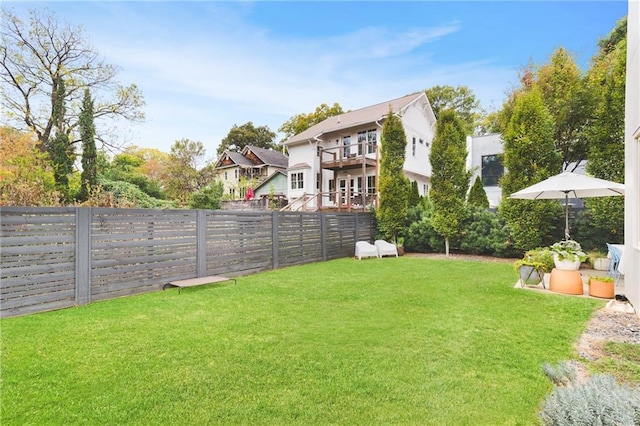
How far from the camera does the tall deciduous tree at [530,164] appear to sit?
10336 mm

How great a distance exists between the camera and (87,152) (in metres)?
17.1

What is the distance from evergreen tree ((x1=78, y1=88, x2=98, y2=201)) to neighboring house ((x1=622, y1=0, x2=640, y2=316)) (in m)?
20.3

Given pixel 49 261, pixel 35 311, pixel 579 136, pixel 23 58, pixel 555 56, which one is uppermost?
pixel 23 58

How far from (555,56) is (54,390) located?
2014 centimetres

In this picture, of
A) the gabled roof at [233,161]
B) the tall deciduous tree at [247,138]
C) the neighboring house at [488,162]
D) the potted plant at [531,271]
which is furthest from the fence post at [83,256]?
the tall deciduous tree at [247,138]

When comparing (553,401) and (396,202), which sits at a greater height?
(396,202)

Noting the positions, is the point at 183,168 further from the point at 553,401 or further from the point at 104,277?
the point at 553,401

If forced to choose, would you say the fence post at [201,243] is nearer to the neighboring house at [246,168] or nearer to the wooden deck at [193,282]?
the wooden deck at [193,282]

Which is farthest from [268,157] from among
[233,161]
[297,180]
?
[297,180]

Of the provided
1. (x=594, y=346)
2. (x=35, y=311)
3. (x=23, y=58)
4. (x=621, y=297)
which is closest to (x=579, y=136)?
(x=621, y=297)

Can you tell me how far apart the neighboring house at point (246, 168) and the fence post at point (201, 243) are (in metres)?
23.5

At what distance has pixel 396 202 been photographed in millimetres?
13539

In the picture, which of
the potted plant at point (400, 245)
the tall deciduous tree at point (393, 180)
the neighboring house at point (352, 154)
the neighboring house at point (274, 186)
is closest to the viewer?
the potted plant at point (400, 245)

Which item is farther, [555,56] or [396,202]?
[555,56]
